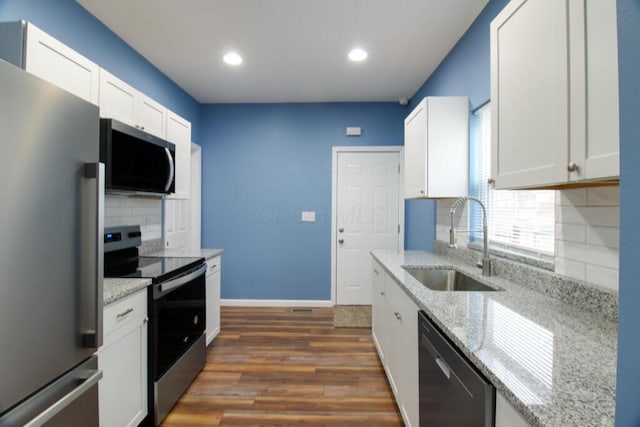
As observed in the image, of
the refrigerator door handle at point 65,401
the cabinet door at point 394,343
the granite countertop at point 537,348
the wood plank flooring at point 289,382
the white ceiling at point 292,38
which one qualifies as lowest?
the wood plank flooring at point 289,382

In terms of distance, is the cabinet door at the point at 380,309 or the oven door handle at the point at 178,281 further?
the cabinet door at the point at 380,309

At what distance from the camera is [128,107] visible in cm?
205

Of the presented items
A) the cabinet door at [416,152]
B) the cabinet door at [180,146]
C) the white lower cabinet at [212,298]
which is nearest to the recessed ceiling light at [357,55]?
Answer: the cabinet door at [416,152]

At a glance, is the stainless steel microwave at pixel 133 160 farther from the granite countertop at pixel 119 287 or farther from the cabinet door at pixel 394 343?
the cabinet door at pixel 394 343

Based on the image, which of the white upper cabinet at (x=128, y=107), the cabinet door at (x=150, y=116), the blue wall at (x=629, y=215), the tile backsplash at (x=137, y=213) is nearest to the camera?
the blue wall at (x=629, y=215)

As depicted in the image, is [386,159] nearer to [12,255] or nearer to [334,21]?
A: [334,21]

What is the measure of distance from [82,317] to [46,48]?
1.24 m

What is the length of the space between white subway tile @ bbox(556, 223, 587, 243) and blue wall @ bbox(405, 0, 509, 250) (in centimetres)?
107

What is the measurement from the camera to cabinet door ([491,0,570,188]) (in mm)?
1011

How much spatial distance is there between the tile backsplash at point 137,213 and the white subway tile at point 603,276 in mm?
2835

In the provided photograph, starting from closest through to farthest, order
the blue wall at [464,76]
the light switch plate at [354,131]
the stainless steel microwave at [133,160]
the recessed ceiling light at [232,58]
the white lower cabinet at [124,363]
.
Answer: the white lower cabinet at [124,363] < the stainless steel microwave at [133,160] < the blue wall at [464,76] < the recessed ceiling light at [232,58] < the light switch plate at [354,131]

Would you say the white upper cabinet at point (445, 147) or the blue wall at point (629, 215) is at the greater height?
the white upper cabinet at point (445, 147)

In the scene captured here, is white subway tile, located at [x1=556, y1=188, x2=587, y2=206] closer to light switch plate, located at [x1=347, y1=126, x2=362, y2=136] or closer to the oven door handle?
the oven door handle

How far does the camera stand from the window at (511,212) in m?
1.60
